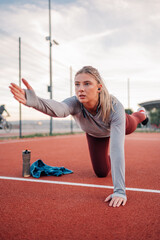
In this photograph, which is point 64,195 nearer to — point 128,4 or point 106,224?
point 106,224

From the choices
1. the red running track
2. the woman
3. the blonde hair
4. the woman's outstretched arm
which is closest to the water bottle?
the red running track

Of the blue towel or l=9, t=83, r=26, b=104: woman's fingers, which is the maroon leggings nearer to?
the blue towel

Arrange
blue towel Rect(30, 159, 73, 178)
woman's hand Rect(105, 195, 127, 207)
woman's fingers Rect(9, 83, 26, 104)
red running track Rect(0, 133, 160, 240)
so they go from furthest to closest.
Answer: blue towel Rect(30, 159, 73, 178), woman's hand Rect(105, 195, 127, 207), woman's fingers Rect(9, 83, 26, 104), red running track Rect(0, 133, 160, 240)

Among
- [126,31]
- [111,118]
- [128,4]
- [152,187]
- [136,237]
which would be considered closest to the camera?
[136,237]

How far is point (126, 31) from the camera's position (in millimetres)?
13133

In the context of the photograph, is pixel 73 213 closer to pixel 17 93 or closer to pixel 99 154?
pixel 17 93

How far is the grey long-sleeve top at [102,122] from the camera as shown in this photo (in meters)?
2.05

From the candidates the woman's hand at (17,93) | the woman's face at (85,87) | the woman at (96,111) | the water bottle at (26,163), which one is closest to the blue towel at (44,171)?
the water bottle at (26,163)

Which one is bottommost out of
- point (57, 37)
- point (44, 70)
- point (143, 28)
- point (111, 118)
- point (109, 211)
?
point (109, 211)

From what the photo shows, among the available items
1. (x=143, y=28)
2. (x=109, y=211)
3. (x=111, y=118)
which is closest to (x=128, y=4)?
(x=143, y=28)

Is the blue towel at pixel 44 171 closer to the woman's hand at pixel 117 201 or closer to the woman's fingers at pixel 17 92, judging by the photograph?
the woman's hand at pixel 117 201

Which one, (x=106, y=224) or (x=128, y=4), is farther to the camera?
(x=128, y=4)

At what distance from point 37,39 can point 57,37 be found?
212 cm

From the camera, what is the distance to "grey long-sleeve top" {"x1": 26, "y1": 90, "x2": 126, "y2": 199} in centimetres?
205
